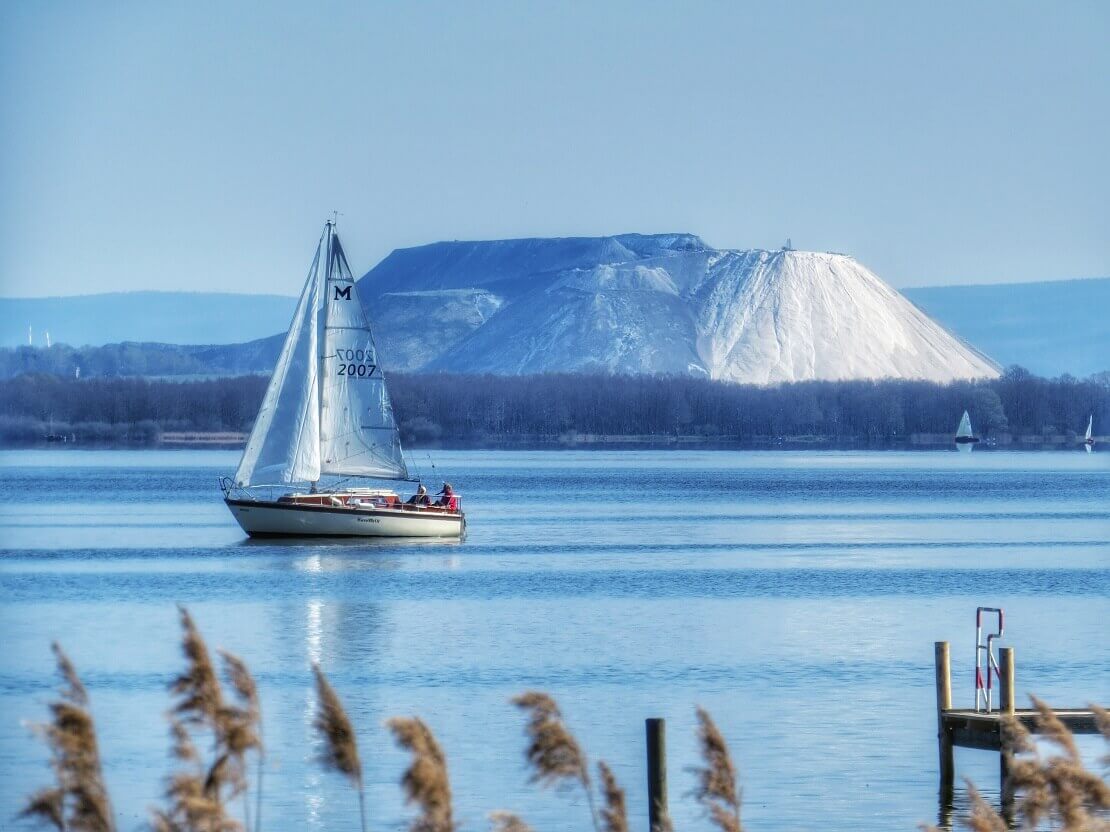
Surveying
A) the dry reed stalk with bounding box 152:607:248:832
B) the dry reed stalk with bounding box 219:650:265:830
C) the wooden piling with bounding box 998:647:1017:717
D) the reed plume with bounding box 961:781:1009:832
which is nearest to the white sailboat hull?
the wooden piling with bounding box 998:647:1017:717

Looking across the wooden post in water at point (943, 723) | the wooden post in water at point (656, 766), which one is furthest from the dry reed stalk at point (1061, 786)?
the wooden post in water at point (943, 723)

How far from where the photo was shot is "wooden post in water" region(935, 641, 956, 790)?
19547mm

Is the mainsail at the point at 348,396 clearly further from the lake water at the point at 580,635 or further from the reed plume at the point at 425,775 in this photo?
the reed plume at the point at 425,775

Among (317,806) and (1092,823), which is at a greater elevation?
(1092,823)

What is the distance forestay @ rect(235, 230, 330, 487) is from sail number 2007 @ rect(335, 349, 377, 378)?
61 centimetres

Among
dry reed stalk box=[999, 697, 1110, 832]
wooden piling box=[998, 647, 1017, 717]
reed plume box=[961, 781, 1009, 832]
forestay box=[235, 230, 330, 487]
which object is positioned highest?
forestay box=[235, 230, 330, 487]

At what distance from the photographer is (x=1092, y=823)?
36.4ft

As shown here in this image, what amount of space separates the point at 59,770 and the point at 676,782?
426 inches

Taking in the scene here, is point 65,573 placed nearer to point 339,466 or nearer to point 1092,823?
point 339,466

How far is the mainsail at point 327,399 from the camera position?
1973 inches

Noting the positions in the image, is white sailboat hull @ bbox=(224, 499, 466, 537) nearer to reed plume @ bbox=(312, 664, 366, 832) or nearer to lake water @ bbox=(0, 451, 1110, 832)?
lake water @ bbox=(0, 451, 1110, 832)

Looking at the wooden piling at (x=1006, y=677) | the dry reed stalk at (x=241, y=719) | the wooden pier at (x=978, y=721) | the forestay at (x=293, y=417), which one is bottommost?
the wooden pier at (x=978, y=721)

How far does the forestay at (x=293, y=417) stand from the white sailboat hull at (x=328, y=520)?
2.38 ft

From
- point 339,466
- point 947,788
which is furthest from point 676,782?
point 339,466
